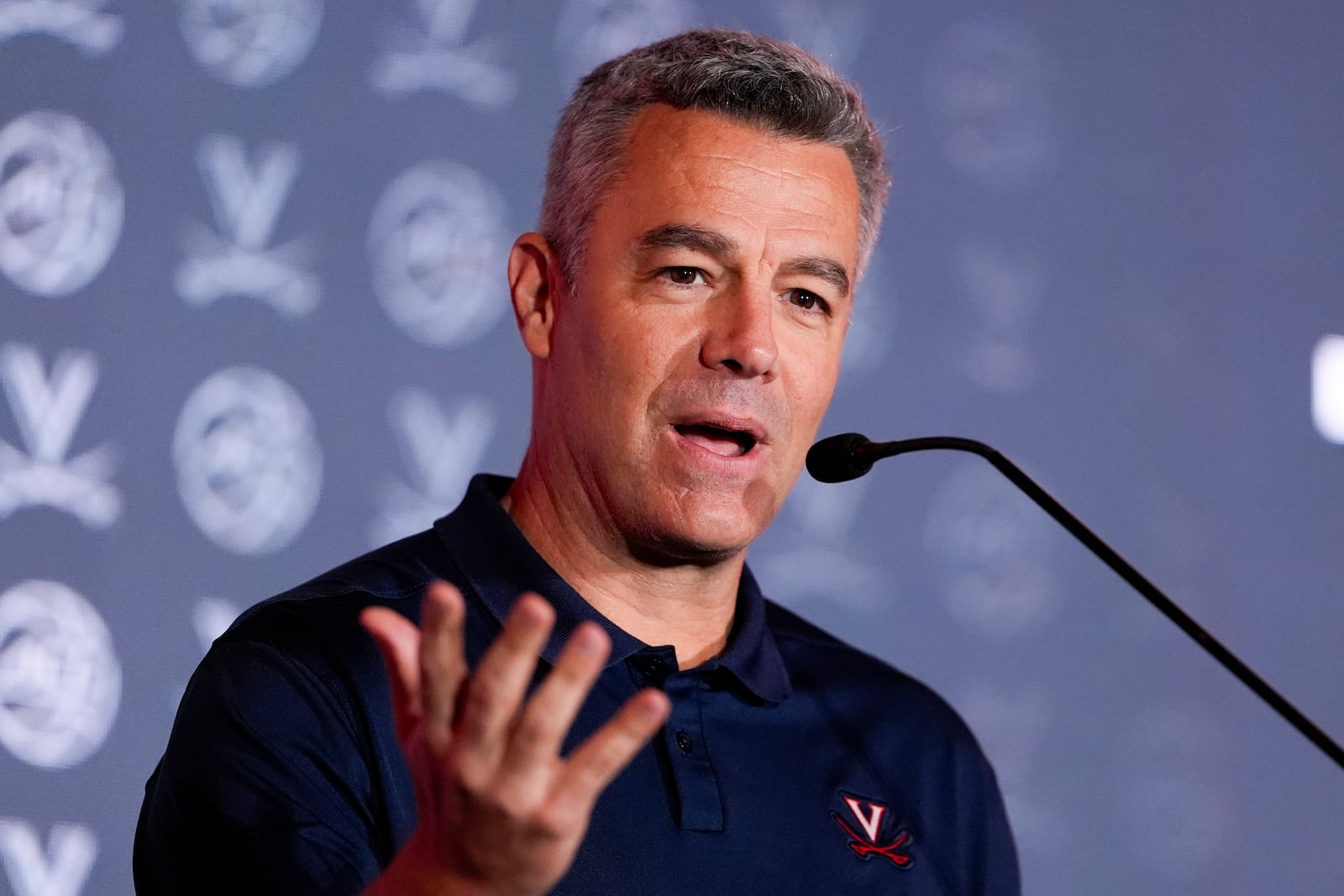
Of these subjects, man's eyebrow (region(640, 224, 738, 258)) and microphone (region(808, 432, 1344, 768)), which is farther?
man's eyebrow (region(640, 224, 738, 258))

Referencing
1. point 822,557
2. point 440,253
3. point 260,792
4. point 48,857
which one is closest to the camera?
point 260,792

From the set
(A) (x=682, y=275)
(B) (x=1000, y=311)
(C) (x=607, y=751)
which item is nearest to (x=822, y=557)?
(B) (x=1000, y=311)

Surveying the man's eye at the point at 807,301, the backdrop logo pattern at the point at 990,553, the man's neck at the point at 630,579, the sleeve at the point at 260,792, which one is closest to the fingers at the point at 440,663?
the sleeve at the point at 260,792

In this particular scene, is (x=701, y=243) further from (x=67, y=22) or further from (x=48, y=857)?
(x=48, y=857)

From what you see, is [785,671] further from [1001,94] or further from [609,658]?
[1001,94]

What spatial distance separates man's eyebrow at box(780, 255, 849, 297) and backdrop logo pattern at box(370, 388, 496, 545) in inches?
25.0

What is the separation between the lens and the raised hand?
890 mm

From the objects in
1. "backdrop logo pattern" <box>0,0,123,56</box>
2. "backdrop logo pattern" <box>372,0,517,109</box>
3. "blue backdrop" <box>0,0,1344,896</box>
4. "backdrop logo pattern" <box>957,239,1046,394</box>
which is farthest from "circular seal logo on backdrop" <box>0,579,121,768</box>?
"backdrop logo pattern" <box>957,239,1046,394</box>

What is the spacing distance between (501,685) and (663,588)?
0.67 metres

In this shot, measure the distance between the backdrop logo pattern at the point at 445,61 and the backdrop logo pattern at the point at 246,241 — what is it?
18cm

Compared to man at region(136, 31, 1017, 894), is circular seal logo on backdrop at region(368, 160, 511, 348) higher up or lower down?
higher up

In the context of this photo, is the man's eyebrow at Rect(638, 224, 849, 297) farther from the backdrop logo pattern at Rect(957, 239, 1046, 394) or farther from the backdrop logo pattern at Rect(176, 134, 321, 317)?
the backdrop logo pattern at Rect(957, 239, 1046, 394)

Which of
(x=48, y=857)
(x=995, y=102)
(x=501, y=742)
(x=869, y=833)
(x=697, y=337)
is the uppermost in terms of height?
(x=995, y=102)

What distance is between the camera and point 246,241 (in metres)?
1.96
